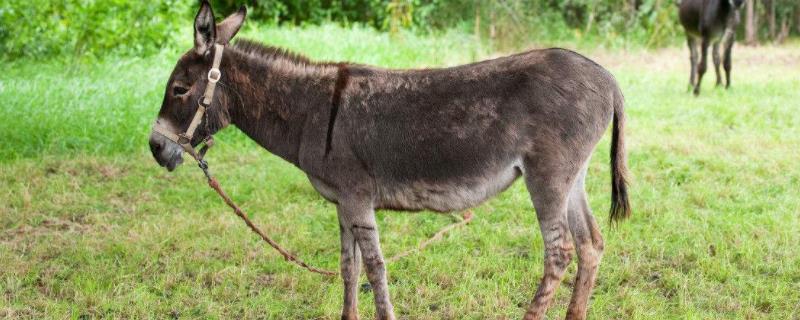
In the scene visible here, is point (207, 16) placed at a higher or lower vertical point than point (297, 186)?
higher

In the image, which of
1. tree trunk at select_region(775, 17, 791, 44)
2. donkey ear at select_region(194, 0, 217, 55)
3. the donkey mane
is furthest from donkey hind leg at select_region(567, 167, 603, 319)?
tree trunk at select_region(775, 17, 791, 44)

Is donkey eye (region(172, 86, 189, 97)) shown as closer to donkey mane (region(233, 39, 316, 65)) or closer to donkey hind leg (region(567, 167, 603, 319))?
donkey mane (region(233, 39, 316, 65))

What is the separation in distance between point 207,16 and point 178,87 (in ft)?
1.31

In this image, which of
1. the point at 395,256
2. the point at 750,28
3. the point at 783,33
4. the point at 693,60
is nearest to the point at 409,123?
the point at 395,256

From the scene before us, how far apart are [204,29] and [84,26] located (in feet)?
27.3

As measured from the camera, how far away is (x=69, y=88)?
10094 mm

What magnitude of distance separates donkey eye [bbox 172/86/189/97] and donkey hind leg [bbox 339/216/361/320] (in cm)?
99

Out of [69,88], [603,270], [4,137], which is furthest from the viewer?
[69,88]

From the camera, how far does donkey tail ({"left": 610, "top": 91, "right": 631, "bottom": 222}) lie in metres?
4.26

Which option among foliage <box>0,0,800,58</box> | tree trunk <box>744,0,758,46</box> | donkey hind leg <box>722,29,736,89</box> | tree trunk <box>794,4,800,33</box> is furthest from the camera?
tree trunk <box>794,4,800,33</box>

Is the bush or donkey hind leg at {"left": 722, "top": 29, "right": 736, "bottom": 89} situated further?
donkey hind leg at {"left": 722, "top": 29, "right": 736, "bottom": 89}

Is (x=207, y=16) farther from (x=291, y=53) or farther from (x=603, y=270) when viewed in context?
(x=603, y=270)

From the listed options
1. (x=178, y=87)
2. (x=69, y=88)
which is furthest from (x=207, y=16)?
(x=69, y=88)

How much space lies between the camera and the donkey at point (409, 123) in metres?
4.04
